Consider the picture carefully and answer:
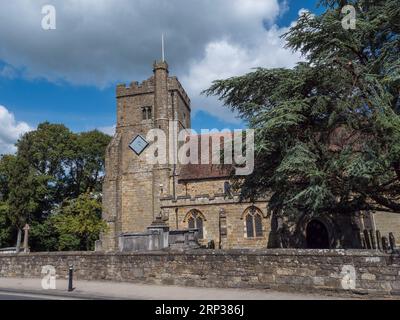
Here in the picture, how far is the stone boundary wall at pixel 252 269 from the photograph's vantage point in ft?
27.5

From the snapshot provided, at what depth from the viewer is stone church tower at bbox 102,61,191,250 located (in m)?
27.7

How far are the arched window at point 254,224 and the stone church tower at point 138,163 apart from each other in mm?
7684

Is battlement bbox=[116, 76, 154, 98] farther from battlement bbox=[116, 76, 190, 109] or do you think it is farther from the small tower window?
the small tower window

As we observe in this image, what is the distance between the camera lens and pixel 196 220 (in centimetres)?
2384

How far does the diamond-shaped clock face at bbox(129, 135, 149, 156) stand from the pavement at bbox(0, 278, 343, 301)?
18648 millimetres

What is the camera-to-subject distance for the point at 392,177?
9.64 meters

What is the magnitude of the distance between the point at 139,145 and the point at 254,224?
13.5 meters

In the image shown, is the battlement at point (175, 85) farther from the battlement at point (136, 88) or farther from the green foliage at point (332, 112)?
the green foliage at point (332, 112)

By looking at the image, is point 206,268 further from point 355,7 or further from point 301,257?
point 355,7
